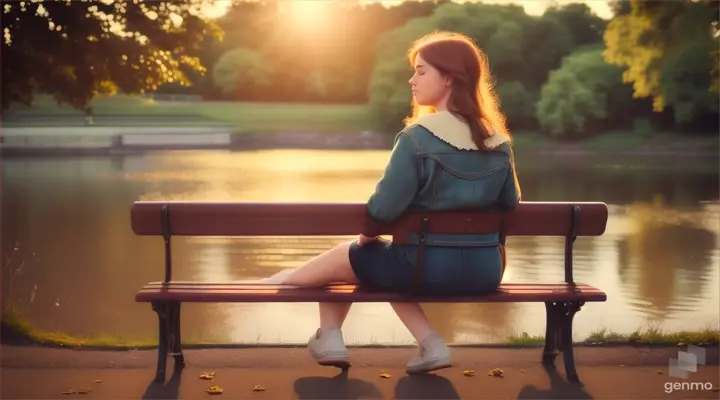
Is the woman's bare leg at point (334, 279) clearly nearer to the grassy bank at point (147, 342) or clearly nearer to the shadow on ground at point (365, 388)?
the shadow on ground at point (365, 388)

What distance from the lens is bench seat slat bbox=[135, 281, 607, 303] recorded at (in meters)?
4.84

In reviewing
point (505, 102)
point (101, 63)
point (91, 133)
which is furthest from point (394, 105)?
point (101, 63)

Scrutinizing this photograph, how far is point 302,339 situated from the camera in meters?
7.95

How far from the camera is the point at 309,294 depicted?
485cm

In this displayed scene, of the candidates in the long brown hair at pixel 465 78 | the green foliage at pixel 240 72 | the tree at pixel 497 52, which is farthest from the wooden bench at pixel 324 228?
the green foliage at pixel 240 72

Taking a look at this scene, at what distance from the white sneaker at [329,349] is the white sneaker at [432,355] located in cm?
35

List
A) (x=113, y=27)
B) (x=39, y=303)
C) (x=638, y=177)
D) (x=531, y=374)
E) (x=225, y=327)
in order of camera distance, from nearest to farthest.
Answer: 1. (x=531, y=374)
2. (x=225, y=327)
3. (x=39, y=303)
4. (x=113, y=27)
5. (x=638, y=177)

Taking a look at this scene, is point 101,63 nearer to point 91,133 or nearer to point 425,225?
point 425,225

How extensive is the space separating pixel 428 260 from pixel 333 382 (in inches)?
28.9

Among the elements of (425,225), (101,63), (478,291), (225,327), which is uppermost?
(101,63)

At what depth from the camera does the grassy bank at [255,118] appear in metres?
58.4

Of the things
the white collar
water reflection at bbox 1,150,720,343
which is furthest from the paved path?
water reflection at bbox 1,150,720,343

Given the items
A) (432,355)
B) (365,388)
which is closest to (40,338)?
(365,388)

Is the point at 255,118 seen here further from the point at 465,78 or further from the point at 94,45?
the point at 465,78
